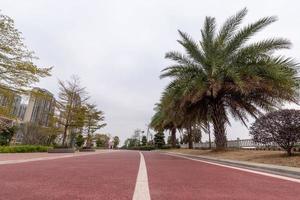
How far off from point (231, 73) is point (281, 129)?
584 centimetres

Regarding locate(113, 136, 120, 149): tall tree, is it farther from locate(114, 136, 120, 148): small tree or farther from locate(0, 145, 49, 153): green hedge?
locate(0, 145, 49, 153): green hedge

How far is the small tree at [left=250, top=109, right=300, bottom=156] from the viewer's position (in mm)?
11347

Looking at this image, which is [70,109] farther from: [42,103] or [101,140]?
[101,140]

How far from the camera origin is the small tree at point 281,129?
37.2 ft

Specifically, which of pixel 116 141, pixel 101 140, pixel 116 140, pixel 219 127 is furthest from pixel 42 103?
pixel 116 140

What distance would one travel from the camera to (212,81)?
16859 millimetres

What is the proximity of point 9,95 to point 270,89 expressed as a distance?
55.1 feet

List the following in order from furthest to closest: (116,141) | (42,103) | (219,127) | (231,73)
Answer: (116,141) < (42,103) < (219,127) < (231,73)

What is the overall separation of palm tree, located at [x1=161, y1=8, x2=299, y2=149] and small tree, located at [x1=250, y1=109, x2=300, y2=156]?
356 cm

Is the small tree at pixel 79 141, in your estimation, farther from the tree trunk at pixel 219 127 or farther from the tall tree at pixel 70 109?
the tree trunk at pixel 219 127

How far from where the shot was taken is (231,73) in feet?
54.4

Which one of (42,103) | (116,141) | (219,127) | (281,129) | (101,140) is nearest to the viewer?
(281,129)

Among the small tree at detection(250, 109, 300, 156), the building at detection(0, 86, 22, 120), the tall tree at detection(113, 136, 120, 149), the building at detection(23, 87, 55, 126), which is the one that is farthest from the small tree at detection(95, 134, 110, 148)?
the small tree at detection(250, 109, 300, 156)

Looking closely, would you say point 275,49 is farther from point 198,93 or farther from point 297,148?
point 297,148
